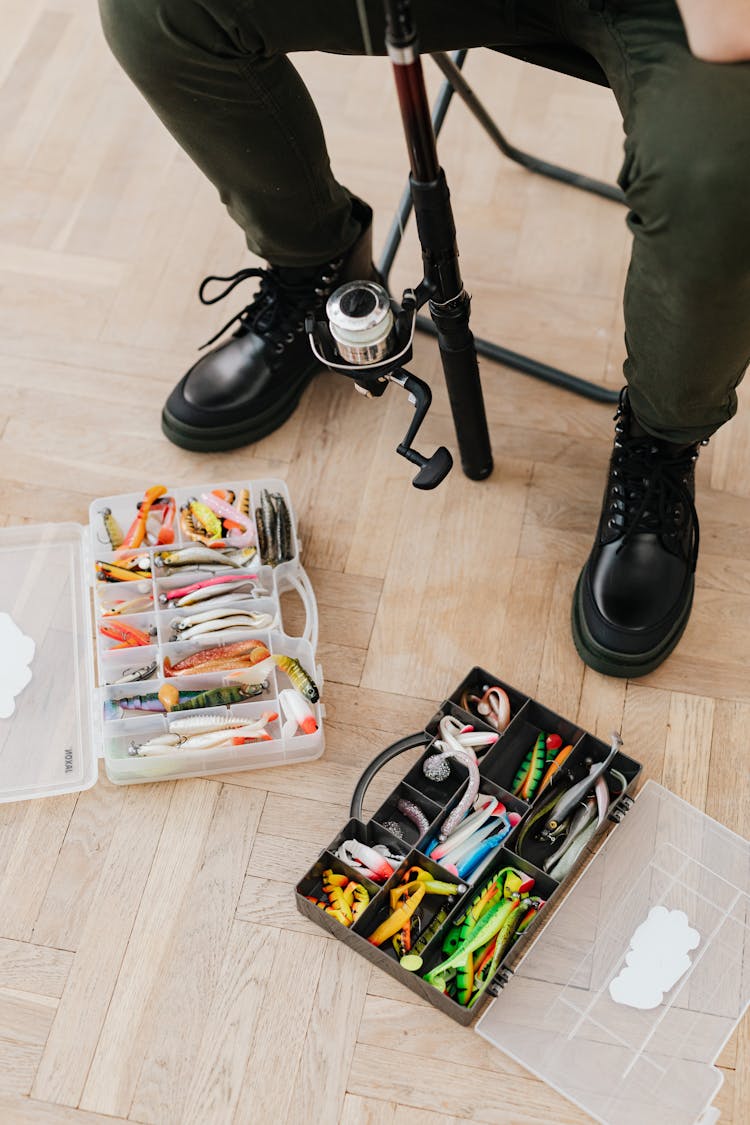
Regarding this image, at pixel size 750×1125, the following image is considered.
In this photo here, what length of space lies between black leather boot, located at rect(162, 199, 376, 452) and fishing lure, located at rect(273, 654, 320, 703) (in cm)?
37

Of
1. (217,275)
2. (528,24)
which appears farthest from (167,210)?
(528,24)

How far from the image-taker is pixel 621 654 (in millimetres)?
1375

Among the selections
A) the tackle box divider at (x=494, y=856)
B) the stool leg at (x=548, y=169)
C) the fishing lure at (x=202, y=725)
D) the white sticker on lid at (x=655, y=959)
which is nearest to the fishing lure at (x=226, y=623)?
the fishing lure at (x=202, y=725)

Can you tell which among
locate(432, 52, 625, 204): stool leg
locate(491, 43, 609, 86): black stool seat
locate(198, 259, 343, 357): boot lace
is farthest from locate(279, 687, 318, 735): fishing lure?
locate(432, 52, 625, 204): stool leg

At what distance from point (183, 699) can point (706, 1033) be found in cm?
69

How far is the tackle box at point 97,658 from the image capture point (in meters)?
1.36

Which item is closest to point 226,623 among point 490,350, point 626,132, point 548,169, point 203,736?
point 203,736

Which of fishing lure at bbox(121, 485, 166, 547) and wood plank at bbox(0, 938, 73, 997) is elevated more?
fishing lure at bbox(121, 485, 166, 547)

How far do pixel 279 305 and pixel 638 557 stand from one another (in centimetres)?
60

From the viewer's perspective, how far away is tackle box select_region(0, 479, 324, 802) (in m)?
1.36

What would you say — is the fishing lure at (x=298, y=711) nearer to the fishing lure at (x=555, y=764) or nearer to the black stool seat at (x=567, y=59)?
the fishing lure at (x=555, y=764)

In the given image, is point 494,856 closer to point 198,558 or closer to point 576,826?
point 576,826

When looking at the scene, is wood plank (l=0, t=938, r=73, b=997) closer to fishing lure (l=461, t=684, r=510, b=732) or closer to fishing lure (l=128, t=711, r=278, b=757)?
fishing lure (l=128, t=711, r=278, b=757)

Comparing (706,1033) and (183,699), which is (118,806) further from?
(706,1033)
